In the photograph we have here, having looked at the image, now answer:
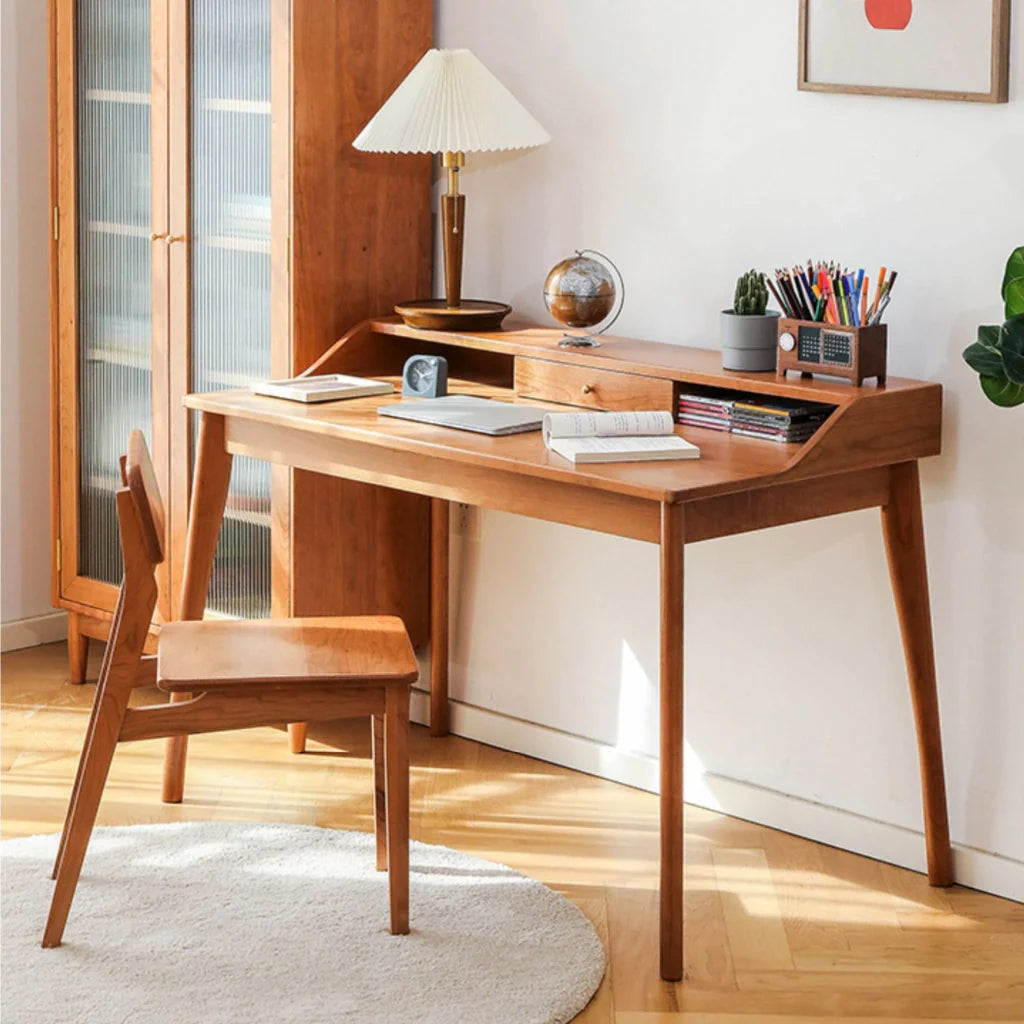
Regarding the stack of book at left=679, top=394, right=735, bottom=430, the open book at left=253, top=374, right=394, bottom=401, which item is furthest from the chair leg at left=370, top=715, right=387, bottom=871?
the stack of book at left=679, top=394, right=735, bottom=430

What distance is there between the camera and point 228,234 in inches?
143

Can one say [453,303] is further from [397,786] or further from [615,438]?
[397,786]

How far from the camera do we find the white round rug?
259cm

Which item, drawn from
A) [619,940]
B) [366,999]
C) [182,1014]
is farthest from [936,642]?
[182,1014]

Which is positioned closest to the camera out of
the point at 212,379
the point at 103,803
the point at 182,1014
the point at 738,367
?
the point at 182,1014

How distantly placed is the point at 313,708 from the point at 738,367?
2.99 ft

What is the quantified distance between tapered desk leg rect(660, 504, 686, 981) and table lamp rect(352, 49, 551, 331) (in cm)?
99

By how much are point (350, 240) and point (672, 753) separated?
1393 millimetres

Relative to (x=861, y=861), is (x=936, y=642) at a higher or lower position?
higher

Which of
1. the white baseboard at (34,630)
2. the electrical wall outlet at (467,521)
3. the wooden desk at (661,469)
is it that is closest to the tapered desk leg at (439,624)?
the electrical wall outlet at (467,521)

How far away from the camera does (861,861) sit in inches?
125

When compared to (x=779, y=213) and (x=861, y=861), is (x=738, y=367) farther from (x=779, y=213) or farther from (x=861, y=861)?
(x=861, y=861)

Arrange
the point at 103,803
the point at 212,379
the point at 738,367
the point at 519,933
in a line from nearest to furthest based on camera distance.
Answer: the point at 519,933 < the point at 738,367 < the point at 103,803 < the point at 212,379

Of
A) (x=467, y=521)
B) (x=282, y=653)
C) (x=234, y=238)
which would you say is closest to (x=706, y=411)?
(x=282, y=653)
